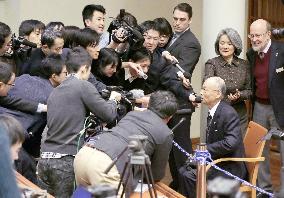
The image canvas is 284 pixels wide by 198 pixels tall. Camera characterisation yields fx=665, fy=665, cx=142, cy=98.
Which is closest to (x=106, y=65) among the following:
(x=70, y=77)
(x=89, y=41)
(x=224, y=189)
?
(x=89, y=41)

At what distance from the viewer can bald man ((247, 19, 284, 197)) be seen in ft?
17.7

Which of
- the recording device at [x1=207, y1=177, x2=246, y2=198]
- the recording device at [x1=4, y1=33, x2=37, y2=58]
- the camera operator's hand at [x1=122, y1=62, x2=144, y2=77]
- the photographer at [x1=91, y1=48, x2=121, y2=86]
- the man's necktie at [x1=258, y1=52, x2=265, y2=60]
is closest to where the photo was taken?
the recording device at [x1=207, y1=177, x2=246, y2=198]

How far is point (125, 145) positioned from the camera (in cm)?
381

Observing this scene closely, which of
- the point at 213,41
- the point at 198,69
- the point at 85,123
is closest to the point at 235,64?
the point at 213,41

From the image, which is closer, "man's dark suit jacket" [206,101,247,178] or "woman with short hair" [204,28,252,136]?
"man's dark suit jacket" [206,101,247,178]

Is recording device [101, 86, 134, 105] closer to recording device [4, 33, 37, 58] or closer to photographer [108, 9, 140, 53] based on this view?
photographer [108, 9, 140, 53]

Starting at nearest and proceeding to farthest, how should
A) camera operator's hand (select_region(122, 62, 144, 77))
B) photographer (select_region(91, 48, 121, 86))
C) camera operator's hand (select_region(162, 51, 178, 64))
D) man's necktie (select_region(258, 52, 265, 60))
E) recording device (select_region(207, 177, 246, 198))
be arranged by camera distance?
1. recording device (select_region(207, 177, 246, 198))
2. photographer (select_region(91, 48, 121, 86))
3. camera operator's hand (select_region(122, 62, 144, 77))
4. camera operator's hand (select_region(162, 51, 178, 64))
5. man's necktie (select_region(258, 52, 265, 60))

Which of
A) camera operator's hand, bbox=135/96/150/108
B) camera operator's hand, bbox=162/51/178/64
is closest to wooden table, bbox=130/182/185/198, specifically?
camera operator's hand, bbox=135/96/150/108

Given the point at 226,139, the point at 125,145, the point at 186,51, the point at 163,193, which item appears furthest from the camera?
the point at 186,51

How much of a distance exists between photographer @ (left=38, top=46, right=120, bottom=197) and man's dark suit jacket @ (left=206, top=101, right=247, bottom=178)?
93 cm

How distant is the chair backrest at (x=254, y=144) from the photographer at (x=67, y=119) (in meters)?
1.20

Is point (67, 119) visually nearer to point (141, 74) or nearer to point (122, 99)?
point (122, 99)

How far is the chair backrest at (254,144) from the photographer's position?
4848mm

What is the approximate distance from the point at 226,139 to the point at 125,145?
1220 millimetres
